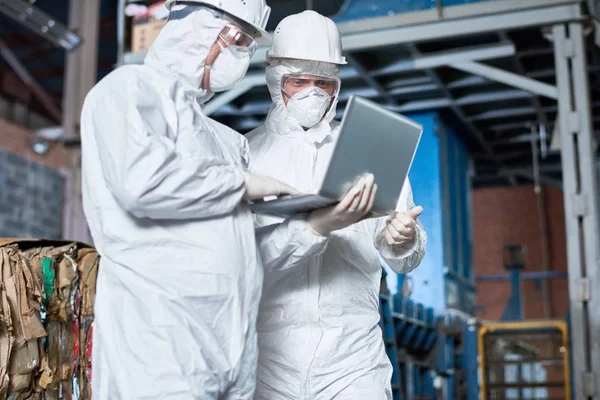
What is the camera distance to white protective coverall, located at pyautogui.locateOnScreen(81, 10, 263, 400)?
5.77 feet

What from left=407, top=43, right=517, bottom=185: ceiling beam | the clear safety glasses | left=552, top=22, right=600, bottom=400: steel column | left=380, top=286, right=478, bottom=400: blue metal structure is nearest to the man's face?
the clear safety glasses

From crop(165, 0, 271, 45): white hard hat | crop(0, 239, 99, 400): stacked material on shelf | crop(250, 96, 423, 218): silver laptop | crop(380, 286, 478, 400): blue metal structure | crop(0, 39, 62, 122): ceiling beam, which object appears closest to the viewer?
crop(250, 96, 423, 218): silver laptop

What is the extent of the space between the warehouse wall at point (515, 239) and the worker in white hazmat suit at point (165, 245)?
1315 cm

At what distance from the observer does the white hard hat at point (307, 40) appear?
261cm

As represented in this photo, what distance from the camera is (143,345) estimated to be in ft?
5.81

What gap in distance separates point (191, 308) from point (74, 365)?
7.32ft

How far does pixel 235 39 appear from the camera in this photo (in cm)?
206

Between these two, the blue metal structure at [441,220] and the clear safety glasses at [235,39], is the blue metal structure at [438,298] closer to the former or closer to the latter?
the blue metal structure at [441,220]

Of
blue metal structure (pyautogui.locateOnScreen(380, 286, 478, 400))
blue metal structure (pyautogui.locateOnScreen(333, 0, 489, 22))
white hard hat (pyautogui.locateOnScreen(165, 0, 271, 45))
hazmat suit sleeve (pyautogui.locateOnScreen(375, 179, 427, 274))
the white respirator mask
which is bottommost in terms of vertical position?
blue metal structure (pyautogui.locateOnScreen(380, 286, 478, 400))

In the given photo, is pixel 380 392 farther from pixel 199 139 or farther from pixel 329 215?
pixel 199 139

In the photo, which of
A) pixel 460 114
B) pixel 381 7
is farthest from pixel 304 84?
pixel 460 114

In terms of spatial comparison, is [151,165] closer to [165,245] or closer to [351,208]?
[165,245]

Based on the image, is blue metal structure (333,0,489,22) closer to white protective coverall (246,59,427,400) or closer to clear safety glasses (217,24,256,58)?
white protective coverall (246,59,427,400)

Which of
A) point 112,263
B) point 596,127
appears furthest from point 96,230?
point 596,127
